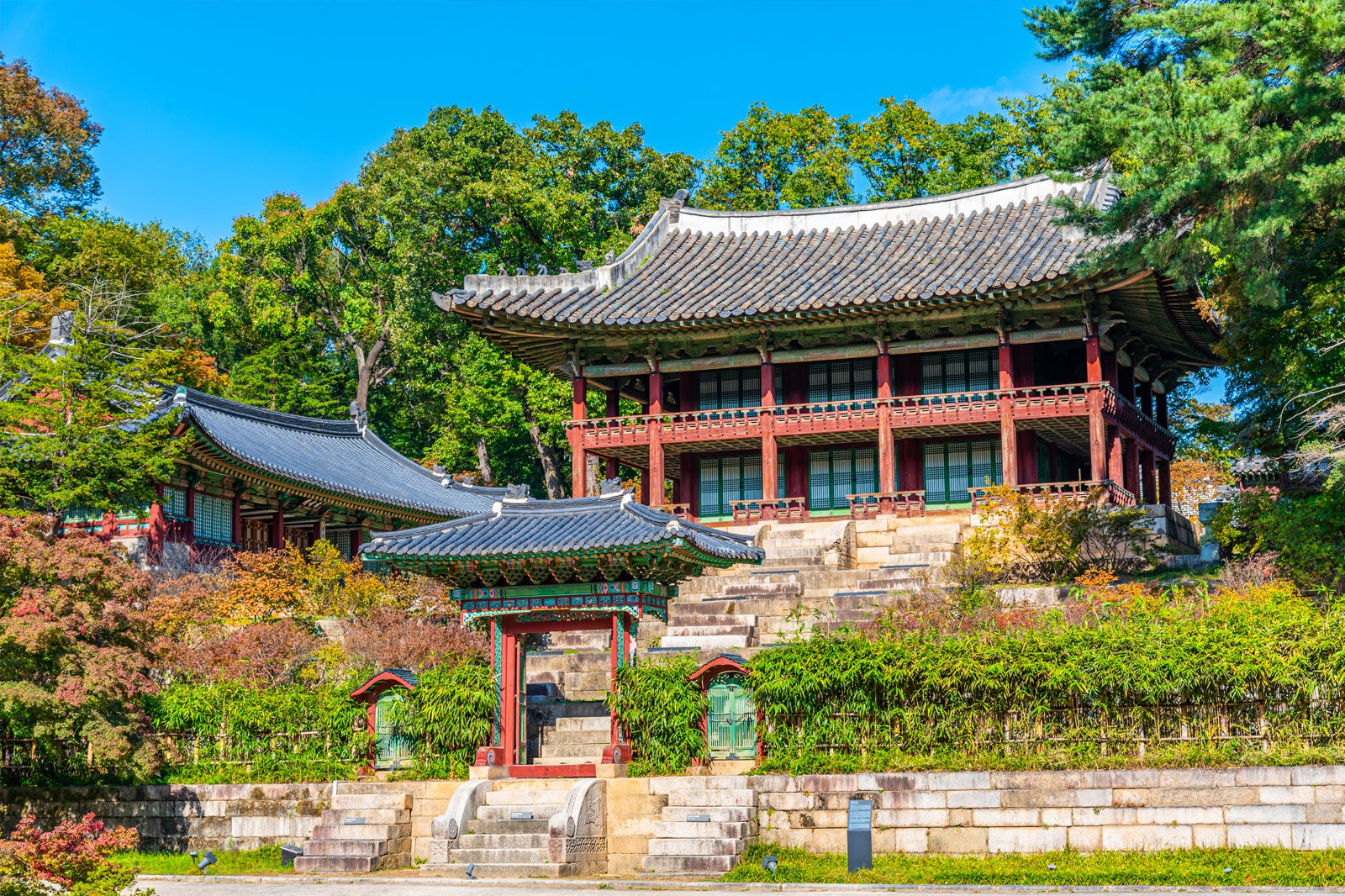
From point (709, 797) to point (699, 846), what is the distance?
868 mm

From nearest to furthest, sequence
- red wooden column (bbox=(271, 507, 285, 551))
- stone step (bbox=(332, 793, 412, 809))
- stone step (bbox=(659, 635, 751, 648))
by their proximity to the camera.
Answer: stone step (bbox=(332, 793, 412, 809)) → stone step (bbox=(659, 635, 751, 648)) → red wooden column (bbox=(271, 507, 285, 551))

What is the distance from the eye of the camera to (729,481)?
3522 centimetres

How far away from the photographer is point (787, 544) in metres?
29.8

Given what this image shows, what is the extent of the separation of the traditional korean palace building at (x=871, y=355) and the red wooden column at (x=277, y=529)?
25.3ft

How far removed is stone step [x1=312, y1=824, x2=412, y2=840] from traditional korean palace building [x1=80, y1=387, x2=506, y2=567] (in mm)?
13878

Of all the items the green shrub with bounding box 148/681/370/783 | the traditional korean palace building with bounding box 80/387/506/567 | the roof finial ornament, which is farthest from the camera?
the roof finial ornament

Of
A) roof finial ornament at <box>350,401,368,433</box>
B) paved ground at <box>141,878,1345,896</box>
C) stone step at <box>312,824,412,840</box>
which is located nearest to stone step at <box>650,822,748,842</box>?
paved ground at <box>141,878,1345,896</box>

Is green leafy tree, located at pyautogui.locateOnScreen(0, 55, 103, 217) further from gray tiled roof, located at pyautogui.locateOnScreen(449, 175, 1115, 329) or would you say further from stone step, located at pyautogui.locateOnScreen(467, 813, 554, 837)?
stone step, located at pyautogui.locateOnScreen(467, 813, 554, 837)

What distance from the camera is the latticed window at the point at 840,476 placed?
34344 millimetres

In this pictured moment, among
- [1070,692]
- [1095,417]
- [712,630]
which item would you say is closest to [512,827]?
[712,630]

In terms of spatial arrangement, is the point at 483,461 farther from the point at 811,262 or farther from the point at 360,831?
the point at 360,831

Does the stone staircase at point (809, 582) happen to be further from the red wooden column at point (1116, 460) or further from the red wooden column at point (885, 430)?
the red wooden column at point (1116, 460)

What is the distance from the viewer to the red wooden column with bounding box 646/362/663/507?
3244 centimetres

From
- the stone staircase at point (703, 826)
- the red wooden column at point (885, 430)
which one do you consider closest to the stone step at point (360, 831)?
the stone staircase at point (703, 826)
